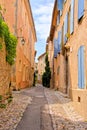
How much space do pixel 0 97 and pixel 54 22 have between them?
1946 cm

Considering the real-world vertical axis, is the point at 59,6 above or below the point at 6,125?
above

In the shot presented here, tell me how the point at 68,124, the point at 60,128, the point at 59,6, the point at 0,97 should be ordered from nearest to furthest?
the point at 60,128 → the point at 68,124 → the point at 0,97 → the point at 59,6

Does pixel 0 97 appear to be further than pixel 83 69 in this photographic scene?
Yes

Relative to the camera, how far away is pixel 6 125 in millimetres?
7043

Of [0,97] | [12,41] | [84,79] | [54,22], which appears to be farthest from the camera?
[54,22]

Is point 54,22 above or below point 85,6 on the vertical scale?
above

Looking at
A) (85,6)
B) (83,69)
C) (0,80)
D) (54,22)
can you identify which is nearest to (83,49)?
(83,69)

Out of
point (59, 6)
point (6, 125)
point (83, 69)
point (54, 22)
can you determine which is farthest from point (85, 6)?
point (54, 22)

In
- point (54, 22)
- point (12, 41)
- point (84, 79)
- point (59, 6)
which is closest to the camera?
point (84, 79)

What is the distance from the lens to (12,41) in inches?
493

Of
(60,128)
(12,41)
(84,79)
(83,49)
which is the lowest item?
(60,128)

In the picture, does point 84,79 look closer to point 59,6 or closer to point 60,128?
point 60,128

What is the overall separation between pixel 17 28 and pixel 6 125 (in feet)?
50.4

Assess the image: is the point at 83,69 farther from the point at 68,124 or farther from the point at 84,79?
the point at 68,124
